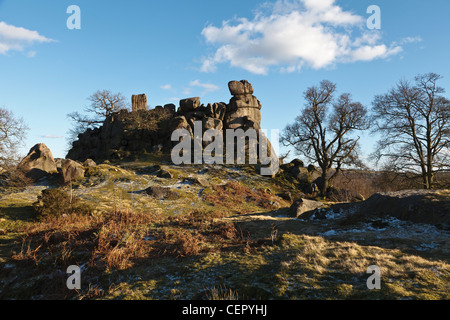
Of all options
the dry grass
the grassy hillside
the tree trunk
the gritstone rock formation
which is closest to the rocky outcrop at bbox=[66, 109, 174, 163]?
the gritstone rock formation

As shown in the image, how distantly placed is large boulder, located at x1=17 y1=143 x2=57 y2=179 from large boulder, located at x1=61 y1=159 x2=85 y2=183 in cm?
313

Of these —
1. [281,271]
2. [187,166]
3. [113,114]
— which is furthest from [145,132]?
[281,271]

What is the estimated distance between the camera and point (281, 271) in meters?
6.39

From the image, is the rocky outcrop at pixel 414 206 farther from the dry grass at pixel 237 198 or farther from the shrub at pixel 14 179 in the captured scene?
the shrub at pixel 14 179

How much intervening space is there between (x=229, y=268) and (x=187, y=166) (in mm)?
26151

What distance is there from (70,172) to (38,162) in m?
5.61

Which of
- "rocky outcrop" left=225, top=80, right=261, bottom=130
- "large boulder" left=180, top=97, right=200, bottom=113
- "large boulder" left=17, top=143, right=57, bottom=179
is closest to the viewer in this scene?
"large boulder" left=17, top=143, right=57, bottom=179

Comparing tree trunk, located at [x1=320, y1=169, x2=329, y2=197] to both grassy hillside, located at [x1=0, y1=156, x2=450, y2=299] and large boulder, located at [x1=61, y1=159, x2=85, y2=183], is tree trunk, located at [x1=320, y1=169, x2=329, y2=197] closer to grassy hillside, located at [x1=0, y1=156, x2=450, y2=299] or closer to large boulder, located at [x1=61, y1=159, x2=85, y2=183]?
grassy hillside, located at [x1=0, y1=156, x2=450, y2=299]

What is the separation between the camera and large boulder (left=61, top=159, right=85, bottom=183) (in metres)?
23.4

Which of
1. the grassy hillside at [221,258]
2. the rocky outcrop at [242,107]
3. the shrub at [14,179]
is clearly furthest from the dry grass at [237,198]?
the rocky outcrop at [242,107]

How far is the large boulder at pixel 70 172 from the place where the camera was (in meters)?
23.4

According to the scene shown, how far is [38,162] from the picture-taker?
26.1m

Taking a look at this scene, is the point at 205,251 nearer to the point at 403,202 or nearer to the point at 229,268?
the point at 229,268
